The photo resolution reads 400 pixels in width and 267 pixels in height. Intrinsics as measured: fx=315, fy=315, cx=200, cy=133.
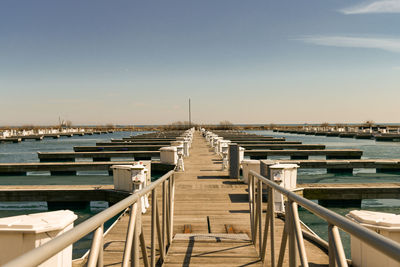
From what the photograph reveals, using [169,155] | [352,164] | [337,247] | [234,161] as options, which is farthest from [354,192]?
[337,247]

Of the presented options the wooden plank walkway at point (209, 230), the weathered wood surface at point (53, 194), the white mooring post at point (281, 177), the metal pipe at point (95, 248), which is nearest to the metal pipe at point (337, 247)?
the metal pipe at point (95, 248)

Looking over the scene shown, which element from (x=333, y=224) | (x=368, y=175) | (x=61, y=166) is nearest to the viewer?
(x=333, y=224)

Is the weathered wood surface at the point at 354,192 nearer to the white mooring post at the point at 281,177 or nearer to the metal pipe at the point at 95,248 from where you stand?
the white mooring post at the point at 281,177

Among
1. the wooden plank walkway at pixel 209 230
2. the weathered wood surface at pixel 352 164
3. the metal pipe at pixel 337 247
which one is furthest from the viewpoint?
the weathered wood surface at pixel 352 164

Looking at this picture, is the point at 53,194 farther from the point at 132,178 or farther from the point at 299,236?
the point at 299,236

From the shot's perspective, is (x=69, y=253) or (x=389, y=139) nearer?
(x=69, y=253)

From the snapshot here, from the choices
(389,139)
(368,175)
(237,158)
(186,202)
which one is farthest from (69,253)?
→ (389,139)

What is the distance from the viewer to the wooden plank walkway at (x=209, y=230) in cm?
424

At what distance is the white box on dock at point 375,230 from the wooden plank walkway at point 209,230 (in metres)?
0.56

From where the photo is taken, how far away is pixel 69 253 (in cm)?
334

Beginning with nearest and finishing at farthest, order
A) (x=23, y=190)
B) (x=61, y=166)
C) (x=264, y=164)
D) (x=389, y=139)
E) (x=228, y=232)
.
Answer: (x=228, y=232), (x=264, y=164), (x=23, y=190), (x=61, y=166), (x=389, y=139)

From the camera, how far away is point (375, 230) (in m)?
3.53

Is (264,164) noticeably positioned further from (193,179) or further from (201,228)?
(193,179)

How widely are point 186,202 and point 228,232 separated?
250cm
